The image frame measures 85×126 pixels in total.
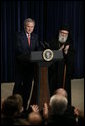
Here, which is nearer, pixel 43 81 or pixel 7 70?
pixel 43 81

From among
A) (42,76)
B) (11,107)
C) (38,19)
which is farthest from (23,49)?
(38,19)

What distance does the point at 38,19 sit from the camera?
7281 mm

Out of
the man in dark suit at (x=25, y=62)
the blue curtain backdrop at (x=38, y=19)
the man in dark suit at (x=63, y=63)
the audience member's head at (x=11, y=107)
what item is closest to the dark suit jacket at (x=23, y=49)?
the man in dark suit at (x=25, y=62)

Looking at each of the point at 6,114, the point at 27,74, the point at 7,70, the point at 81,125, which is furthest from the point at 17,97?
the point at 7,70

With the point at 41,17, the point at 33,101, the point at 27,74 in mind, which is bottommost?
the point at 33,101

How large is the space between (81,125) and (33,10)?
15.2ft

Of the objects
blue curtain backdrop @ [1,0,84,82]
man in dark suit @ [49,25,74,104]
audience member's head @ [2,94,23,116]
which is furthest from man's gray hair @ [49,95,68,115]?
blue curtain backdrop @ [1,0,84,82]

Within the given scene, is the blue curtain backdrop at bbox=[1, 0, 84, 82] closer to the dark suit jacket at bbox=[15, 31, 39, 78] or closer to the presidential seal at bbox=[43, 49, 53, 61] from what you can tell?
the dark suit jacket at bbox=[15, 31, 39, 78]

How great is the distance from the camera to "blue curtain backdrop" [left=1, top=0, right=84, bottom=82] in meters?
7.06

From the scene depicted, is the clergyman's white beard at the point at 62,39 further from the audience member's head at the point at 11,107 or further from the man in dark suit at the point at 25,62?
the audience member's head at the point at 11,107

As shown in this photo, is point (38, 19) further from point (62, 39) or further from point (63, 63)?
point (63, 63)

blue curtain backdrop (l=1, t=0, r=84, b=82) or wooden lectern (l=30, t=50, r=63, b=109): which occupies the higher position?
blue curtain backdrop (l=1, t=0, r=84, b=82)

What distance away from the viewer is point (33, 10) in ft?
23.8

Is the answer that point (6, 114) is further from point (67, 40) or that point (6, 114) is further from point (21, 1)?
point (21, 1)
